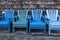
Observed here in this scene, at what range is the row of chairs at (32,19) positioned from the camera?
16.2 feet

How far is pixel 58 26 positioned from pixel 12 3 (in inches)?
85.7

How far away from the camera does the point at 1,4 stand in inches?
235

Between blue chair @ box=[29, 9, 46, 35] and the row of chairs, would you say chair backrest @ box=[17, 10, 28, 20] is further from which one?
blue chair @ box=[29, 9, 46, 35]

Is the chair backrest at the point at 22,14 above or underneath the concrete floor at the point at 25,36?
above

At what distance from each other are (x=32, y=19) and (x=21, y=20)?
1.39 feet

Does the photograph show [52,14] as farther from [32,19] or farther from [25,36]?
[25,36]

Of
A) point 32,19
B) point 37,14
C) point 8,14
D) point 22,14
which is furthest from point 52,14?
point 8,14

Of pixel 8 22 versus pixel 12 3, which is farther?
pixel 12 3

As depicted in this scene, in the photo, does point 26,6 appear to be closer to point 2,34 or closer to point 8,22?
point 8,22

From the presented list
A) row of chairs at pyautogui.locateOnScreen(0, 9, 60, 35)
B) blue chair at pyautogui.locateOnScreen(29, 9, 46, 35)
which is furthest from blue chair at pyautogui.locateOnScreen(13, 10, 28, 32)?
blue chair at pyautogui.locateOnScreen(29, 9, 46, 35)

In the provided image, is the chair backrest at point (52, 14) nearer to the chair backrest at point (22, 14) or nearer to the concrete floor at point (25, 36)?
the concrete floor at point (25, 36)

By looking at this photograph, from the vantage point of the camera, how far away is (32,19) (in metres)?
5.54

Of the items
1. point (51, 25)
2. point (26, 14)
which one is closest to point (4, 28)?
point (26, 14)

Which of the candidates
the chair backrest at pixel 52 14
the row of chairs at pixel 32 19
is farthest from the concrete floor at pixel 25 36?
the chair backrest at pixel 52 14
